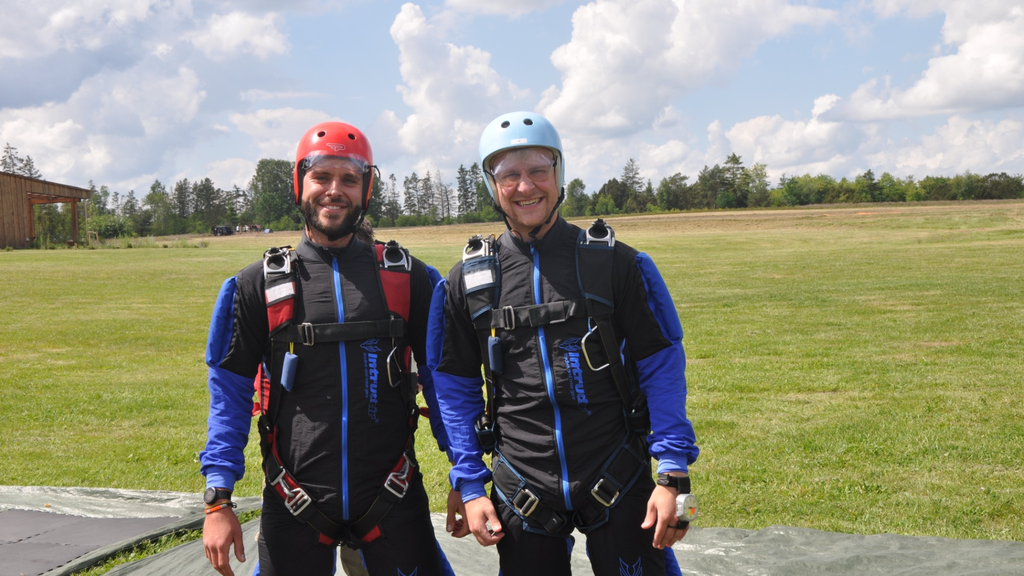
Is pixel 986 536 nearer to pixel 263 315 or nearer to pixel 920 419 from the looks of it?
pixel 920 419

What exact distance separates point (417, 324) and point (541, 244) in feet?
2.27

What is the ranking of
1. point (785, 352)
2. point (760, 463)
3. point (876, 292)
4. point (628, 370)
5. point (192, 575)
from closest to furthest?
point (628, 370)
point (192, 575)
point (760, 463)
point (785, 352)
point (876, 292)

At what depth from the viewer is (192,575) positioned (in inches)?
172

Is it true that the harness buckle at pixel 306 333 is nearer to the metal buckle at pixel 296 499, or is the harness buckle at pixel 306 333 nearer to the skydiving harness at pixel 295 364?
the skydiving harness at pixel 295 364

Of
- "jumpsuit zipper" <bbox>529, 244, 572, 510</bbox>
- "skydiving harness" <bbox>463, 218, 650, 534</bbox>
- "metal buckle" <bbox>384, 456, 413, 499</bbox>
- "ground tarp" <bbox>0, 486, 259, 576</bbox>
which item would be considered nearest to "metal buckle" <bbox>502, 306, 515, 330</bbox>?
"skydiving harness" <bbox>463, 218, 650, 534</bbox>

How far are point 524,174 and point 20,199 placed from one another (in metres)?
52.1

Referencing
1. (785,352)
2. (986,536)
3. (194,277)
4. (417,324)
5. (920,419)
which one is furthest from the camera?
(194,277)

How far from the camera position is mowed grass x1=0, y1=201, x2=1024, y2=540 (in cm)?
644

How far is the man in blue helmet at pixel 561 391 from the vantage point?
285 centimetres

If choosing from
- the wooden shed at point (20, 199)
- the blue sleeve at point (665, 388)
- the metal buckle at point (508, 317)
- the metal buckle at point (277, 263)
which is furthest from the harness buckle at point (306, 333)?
the wooden shed at point (20, 199)

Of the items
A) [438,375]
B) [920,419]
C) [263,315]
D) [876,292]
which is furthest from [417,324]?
[876,292]

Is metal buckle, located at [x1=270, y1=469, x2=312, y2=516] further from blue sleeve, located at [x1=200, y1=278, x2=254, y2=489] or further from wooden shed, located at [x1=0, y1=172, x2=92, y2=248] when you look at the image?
wooden shed, located at [x1=0, y1=172, x2=92, y2=248]

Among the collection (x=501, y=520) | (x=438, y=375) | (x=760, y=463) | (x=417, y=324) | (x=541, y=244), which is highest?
(x=541, y=244)

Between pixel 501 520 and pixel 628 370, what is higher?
pixel 628 370
